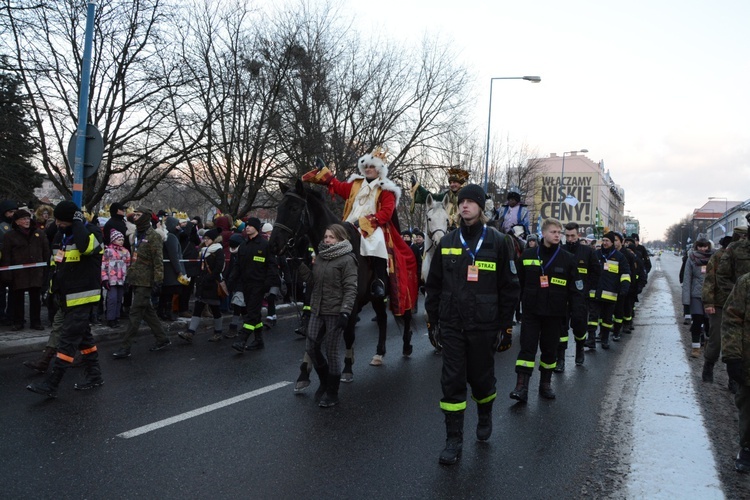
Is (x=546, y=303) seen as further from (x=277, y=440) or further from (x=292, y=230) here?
(x=277, y=440)

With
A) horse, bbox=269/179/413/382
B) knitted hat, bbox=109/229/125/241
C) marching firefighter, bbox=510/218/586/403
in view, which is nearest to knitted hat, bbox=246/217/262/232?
horse, bbox=269/179/413/382

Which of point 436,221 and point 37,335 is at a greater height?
point 436,221

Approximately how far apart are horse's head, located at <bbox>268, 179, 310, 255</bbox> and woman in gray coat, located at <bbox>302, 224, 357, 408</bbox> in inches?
39.2

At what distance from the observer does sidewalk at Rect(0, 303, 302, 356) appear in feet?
27.5

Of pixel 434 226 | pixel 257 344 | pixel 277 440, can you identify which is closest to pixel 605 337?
pixel 434 226

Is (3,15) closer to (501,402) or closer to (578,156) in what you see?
(501,402)

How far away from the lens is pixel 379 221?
7.65 m

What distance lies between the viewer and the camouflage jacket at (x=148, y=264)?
8523mm

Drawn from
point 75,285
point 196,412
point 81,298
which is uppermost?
point 75,285

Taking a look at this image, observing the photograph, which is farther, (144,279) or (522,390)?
(144,279)

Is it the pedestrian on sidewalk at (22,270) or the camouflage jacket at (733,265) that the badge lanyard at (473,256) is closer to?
the camouflage jacket at (733,265)

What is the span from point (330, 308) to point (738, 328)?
365 cm

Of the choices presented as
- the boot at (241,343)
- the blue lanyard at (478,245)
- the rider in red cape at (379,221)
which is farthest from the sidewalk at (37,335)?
the blue lanyard at (478,245)

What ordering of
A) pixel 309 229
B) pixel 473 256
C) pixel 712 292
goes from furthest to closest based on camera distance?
pixel 309 229
pixel 712 292
pixel 473 256
